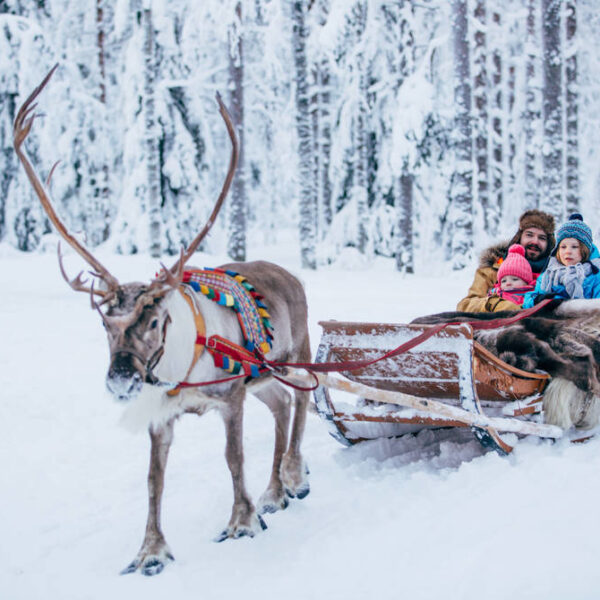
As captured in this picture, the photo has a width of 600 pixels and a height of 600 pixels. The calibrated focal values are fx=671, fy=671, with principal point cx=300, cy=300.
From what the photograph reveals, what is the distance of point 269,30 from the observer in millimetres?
17188

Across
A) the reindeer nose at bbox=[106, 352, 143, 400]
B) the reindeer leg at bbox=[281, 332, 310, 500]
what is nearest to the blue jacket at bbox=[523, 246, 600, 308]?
the reindeer leg at bbox=[281, 332, 310, 500]

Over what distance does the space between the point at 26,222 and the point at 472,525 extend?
16897mm

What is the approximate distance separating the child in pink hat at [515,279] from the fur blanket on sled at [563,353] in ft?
2.74

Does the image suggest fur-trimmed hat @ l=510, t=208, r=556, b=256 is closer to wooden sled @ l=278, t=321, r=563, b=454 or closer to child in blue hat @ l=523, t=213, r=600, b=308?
child in blue hat @ l=523, t=213, r=600, b=308

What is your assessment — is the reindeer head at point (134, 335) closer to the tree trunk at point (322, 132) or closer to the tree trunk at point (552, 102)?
the tree trunk at point (552, 102)

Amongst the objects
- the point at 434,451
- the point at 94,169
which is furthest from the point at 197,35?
the point at 434,451

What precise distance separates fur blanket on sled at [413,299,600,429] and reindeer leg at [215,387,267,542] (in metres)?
1.81

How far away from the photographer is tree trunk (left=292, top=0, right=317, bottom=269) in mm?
16031

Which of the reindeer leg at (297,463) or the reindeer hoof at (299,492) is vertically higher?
the reindeer leg at (297,463)

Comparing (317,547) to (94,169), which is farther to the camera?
(94,169)

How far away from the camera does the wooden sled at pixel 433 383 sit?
404 cm

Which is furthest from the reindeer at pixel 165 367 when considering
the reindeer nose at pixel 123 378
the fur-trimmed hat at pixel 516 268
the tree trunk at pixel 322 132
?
the tree trunk at pixel 322 132

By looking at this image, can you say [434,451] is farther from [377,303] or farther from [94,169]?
[94,169]

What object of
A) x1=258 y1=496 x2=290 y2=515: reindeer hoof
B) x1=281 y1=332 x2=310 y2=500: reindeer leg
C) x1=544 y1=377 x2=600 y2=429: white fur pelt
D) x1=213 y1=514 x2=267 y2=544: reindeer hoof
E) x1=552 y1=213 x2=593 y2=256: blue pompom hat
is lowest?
x1=258 y1=496 x2=290 y2=515: reindeer hoof
